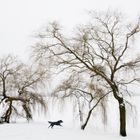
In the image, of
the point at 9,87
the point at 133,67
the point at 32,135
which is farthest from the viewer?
the point at 9,87

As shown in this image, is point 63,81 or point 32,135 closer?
point 32,135

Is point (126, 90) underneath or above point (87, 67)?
underneath

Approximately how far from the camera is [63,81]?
47.8ft

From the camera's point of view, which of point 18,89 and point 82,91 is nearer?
point 82,91

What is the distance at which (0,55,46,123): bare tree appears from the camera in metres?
17.8

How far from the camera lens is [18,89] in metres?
18.5

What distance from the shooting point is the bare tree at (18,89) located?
58.3 feet

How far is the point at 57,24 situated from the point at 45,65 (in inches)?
83.1

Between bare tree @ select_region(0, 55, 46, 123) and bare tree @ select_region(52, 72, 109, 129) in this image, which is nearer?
bare tree @ select_region(52, 72, 109, 129)

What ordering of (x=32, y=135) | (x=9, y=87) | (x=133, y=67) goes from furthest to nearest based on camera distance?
(x=9, y=87) → (x=133, y=67) → (x=32, y=135)

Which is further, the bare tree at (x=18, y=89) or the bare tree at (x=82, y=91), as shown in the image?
the bare tree at (x=18, y=89)

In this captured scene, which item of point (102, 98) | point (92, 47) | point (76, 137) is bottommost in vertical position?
point (76, 137)

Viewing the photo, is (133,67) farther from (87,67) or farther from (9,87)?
(9,87)

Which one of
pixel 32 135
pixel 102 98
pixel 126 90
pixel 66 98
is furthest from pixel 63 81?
pixel 32 135
